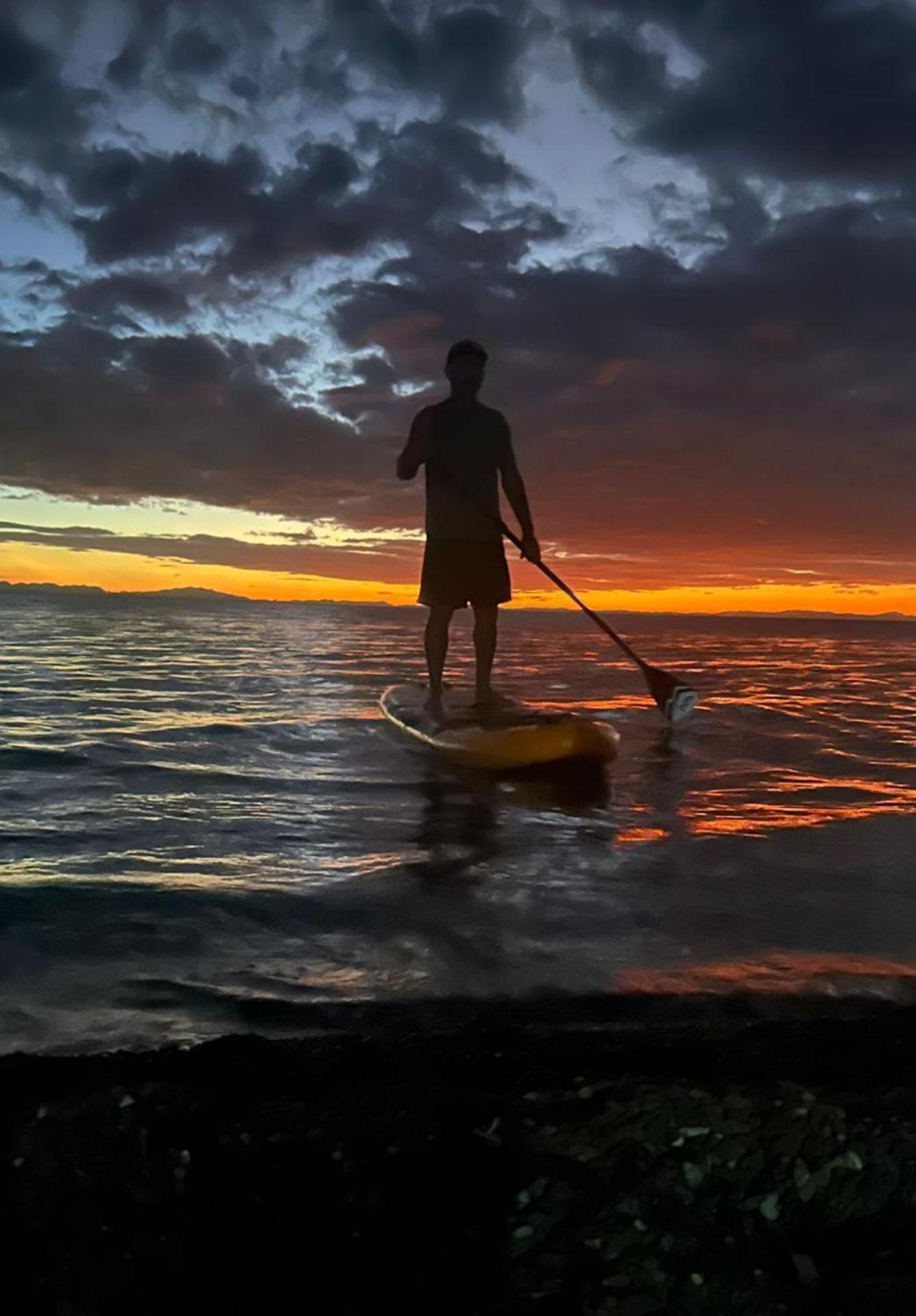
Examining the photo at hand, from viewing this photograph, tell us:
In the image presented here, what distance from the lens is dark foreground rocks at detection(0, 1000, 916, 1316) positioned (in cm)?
166

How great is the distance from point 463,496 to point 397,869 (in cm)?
427

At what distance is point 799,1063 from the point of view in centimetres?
228

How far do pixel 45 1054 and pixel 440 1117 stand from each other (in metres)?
1.08

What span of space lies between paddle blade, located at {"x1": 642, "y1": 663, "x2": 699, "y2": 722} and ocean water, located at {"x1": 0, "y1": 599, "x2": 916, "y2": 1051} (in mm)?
491

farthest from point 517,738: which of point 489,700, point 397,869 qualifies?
point 397,869

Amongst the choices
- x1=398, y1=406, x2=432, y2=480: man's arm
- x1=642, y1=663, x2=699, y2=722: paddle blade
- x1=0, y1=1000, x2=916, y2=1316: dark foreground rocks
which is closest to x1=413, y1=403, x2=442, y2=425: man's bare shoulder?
x1=398, y1=406, x2=432, y2=480: man's arm

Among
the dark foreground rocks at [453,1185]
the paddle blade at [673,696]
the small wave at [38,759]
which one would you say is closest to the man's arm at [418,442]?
the paddle blade at [673,696]

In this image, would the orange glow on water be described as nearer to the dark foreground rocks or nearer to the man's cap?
the dark foreground rocks

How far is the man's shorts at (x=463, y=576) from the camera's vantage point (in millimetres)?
8000

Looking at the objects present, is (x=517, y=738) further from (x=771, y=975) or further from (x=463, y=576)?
(x=771, y=975)

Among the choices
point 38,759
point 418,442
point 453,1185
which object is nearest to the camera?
point 453,1185

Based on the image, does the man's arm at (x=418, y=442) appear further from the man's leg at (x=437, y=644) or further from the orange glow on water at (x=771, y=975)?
the orange glow on water at (x=771, y=975)

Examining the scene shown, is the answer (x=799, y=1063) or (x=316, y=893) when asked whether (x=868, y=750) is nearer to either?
(x=316, y=893)

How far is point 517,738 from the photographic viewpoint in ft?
23.0
